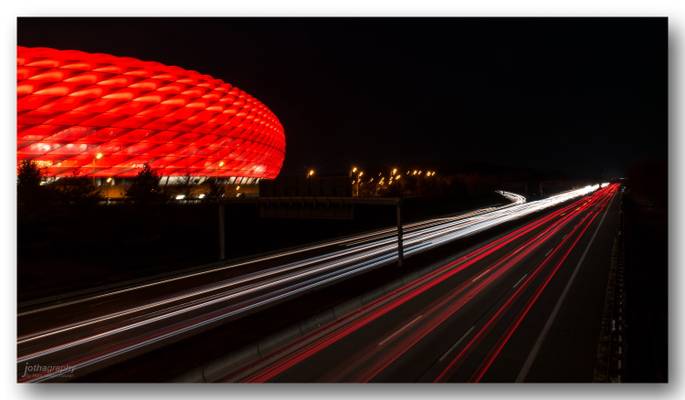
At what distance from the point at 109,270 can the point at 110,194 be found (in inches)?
1083

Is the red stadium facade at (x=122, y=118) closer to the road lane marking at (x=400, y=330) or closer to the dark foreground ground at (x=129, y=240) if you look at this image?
the dark foreground ground at (x=129, y=240)

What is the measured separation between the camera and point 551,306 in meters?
9.89

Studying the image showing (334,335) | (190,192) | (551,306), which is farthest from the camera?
(190,192)

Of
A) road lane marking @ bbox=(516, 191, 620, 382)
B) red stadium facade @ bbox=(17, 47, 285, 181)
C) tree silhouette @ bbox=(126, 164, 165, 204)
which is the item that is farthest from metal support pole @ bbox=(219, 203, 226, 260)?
red stadium facade @ bbox=(17, 47, 285, 181)

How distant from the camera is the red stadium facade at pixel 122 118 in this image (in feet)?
117

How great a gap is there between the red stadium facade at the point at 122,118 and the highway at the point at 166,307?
19.7 meters

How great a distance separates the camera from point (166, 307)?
10.2 m

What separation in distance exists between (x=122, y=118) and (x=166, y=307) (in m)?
36.3

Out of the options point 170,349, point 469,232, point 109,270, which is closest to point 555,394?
point 170,349

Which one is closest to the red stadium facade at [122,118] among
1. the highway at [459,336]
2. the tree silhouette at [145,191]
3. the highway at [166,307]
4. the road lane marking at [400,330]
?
the tree silhouette at [145,191]

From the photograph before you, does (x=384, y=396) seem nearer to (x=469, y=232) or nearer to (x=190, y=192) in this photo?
(x=469, y=232)

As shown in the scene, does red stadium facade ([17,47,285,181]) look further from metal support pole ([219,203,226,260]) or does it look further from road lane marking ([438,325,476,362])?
road lane marking ([438,325,476,362])

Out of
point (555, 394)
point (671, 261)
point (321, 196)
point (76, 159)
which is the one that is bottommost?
point (555, 394)

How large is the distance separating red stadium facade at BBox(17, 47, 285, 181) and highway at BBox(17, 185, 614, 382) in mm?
19739
